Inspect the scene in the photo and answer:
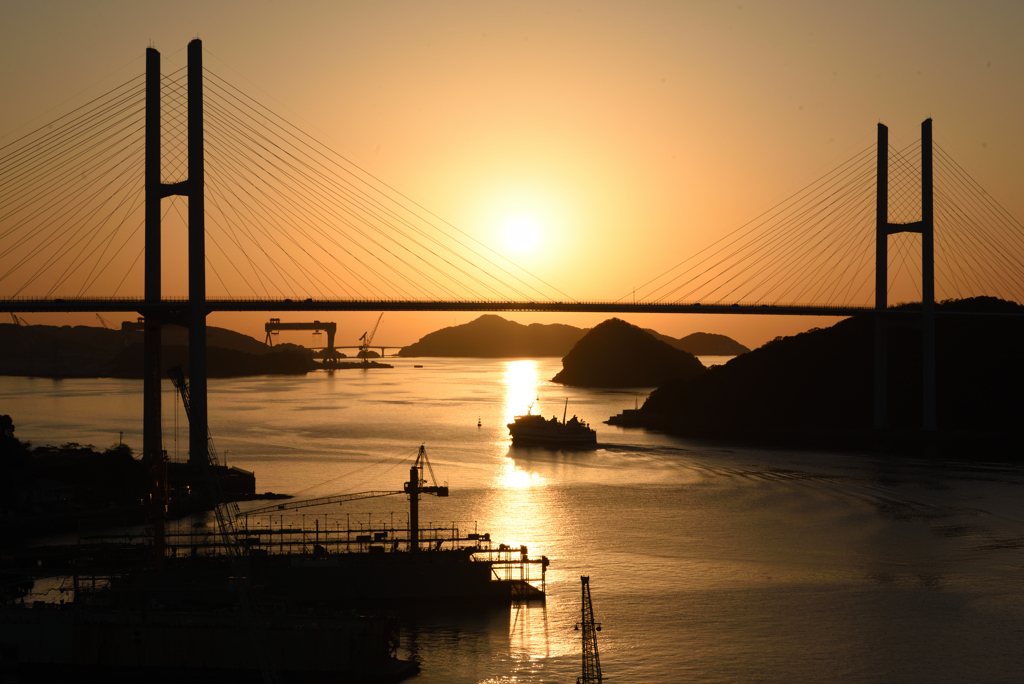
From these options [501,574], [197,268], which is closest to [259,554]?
[501,574]

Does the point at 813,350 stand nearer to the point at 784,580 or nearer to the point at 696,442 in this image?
the point at 696,442

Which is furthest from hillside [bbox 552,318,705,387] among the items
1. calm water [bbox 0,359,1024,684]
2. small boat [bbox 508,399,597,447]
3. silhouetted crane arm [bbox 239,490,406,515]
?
silhouetted crane arm [bbox 239,490,406,515]

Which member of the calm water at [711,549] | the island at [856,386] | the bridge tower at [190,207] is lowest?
the calm water at [711,549]

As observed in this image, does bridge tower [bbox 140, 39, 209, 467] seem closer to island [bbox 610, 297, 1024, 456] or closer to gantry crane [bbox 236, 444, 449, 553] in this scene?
gantry crane [bbox 236, 444, 449, 553]

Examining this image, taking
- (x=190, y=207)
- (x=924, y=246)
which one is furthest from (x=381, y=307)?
(x=924, y=246)

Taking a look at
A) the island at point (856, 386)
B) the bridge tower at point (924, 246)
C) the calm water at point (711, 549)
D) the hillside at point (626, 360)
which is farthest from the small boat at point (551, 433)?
the hillside at point (626, 360)

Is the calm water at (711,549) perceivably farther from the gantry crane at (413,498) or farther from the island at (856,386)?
the island at (856,386)
